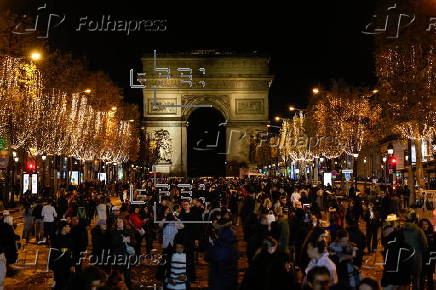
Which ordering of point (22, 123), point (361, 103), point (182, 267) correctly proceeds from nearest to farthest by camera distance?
point (182, 267), point (22, 123), point (361, 103)

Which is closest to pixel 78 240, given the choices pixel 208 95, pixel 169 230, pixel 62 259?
pixel 62 259

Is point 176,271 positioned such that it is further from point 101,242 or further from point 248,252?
point 101,242

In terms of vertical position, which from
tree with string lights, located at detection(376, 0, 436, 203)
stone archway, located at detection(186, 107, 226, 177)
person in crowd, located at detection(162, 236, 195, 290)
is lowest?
person in crowd, located at detection(162, 236, 195, 290)

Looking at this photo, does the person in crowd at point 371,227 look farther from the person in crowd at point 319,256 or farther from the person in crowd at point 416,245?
the person in crowd at point 319,256

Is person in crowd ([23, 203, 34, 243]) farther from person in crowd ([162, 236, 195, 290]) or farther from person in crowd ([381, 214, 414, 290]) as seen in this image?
person in crowd ([381, 214, 414, 290])

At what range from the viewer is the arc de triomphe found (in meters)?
103

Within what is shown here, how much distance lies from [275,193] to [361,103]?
2559 cm

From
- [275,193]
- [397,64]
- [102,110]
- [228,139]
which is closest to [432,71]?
[397,64]

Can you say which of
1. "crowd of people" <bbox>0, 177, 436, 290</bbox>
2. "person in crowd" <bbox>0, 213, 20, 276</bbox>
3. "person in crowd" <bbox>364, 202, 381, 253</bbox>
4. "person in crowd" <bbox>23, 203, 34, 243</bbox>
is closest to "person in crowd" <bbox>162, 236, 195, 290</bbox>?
"crowd of people" <bbox>0, 177, 436, 290</bbox>

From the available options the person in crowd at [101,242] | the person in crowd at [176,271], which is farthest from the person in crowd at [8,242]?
the person in crowd at [176,271]

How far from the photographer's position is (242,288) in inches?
378

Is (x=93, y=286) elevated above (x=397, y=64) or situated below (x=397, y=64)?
below

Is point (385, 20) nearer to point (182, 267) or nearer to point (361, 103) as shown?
point (361, 103)

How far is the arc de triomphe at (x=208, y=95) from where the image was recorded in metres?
103
